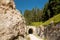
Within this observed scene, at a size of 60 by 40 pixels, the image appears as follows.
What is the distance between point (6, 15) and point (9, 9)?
57cm

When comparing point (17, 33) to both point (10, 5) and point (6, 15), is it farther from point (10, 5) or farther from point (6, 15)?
point (10, 5)

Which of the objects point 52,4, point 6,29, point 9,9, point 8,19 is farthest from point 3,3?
point 52,4

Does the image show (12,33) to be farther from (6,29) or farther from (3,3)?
(3,3)

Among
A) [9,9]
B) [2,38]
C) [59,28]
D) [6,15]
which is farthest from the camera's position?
[59,28]

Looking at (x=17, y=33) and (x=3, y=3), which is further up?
(x=3, y=3)

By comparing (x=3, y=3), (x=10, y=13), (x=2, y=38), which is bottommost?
(x=2, y=38)

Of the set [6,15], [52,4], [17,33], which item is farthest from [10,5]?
[52,4]

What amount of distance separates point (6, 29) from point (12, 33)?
0.28 m

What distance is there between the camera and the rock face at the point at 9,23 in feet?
18.6

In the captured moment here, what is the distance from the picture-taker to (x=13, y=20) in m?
5.95

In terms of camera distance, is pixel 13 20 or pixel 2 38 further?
pixel 13 20

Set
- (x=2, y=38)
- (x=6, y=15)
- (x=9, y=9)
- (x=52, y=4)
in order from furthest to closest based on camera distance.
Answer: (x=52, y=4)
(x=9, y=9)
(x=6, y=15)
(x=2, y=38)

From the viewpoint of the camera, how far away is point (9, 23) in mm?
5777

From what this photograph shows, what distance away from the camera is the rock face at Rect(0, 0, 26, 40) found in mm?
5656
